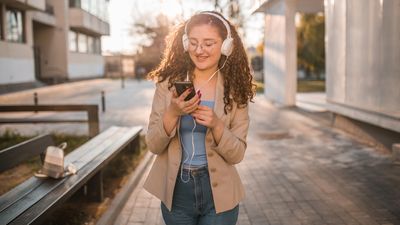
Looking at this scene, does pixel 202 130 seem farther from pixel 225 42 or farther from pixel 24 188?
pixel 24 188

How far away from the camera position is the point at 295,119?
45.9ft

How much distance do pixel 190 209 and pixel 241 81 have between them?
80 cm

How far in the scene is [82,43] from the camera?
49.2 meters

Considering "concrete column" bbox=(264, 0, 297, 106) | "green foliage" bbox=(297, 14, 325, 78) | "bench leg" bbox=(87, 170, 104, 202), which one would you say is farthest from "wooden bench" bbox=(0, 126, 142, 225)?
"green foliage" bbox=(297, 14, 325, 78)

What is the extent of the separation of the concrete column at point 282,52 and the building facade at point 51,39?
→ 54.1 feet

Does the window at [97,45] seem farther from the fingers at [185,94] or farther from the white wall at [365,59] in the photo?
the fingers at [185,94]

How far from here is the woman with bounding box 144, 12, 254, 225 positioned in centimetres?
250

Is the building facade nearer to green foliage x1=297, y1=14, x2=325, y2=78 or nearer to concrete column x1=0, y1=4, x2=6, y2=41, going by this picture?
concrete column x1=0, y1=4, x2=6, y2=41

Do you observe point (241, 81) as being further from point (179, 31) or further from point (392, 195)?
point (392, 195)

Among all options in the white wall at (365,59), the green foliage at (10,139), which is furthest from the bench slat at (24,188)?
the white wall at (365,59)

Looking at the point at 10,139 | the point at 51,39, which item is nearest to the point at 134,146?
the point at 10,139

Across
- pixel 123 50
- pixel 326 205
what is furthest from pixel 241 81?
pixel 123 50

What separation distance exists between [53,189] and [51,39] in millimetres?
38377

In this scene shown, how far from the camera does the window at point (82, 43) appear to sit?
4787cm
